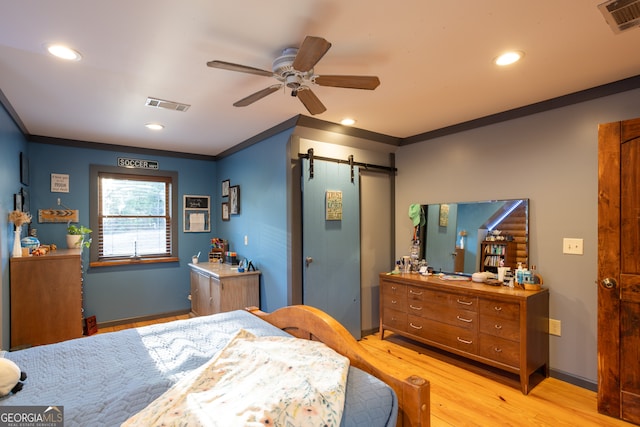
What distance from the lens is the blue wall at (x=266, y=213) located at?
3473 millimetres

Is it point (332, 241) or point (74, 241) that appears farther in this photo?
point (74, 241)

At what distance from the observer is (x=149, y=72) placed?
7.41ft

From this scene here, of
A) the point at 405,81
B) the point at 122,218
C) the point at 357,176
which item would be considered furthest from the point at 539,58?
the point at 122,218

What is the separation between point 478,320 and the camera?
2.86 meters

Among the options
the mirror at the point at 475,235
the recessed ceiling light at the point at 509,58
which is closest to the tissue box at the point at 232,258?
the mirror at the point at 475,235

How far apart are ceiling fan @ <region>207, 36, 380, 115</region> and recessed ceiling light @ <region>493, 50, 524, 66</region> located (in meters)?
0.83

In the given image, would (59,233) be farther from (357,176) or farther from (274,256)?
(357,176)

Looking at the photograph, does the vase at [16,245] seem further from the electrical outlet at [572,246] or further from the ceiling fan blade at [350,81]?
the electrical outlet at [572,246]

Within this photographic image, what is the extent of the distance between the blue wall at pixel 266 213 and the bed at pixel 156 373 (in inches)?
60.0

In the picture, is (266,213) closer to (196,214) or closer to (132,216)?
(196,214)

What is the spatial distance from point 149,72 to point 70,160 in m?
2.65

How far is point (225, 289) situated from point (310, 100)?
7.53 feet

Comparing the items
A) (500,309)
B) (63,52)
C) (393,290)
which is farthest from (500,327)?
(63,52)

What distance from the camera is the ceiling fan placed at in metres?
1.62
